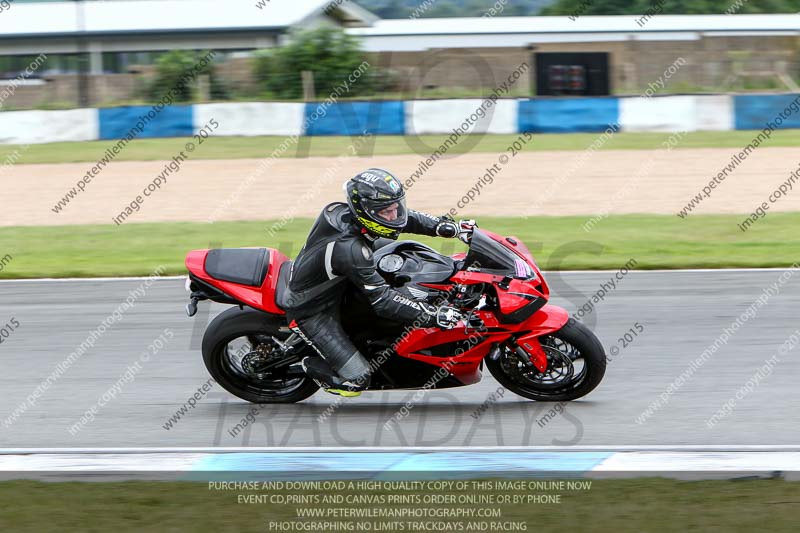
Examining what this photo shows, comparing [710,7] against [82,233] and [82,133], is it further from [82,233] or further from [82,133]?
[82,233]

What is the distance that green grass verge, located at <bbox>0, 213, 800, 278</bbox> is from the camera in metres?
12.6

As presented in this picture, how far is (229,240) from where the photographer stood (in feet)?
49.1

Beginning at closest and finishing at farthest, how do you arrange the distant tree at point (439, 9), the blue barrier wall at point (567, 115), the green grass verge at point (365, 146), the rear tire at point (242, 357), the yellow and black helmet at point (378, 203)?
the yellow and black helmet at point (378, 203)
the rear tire at point (242, 357)
the green grass verge at point (365, 146)
the blue barrier wall at point (567, 115)
the distant tree at point (439, 9)

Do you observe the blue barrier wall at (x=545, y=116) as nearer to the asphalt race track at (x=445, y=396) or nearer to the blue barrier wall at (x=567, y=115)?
the blue barrier wall at (x=567, y=115)

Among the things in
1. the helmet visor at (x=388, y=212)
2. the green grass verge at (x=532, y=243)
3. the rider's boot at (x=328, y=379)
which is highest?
the helmet visor at (x=388, y=212)

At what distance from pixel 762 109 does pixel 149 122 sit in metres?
16.2

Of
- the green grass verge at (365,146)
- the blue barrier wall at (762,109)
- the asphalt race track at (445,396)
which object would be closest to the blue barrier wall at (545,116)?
the blue barrier wall at (762,109)

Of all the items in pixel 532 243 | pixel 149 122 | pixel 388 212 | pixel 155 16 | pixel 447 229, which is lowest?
pixel 155 16

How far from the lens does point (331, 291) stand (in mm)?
6801

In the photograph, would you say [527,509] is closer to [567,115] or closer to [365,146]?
[365,146]

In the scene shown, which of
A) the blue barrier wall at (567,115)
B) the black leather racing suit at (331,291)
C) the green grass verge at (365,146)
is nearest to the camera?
the black leather racing suit at (331,291)

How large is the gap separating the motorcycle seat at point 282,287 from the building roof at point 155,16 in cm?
3669

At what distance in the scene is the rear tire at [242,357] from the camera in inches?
278

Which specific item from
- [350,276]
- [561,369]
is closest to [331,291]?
[350,276]
